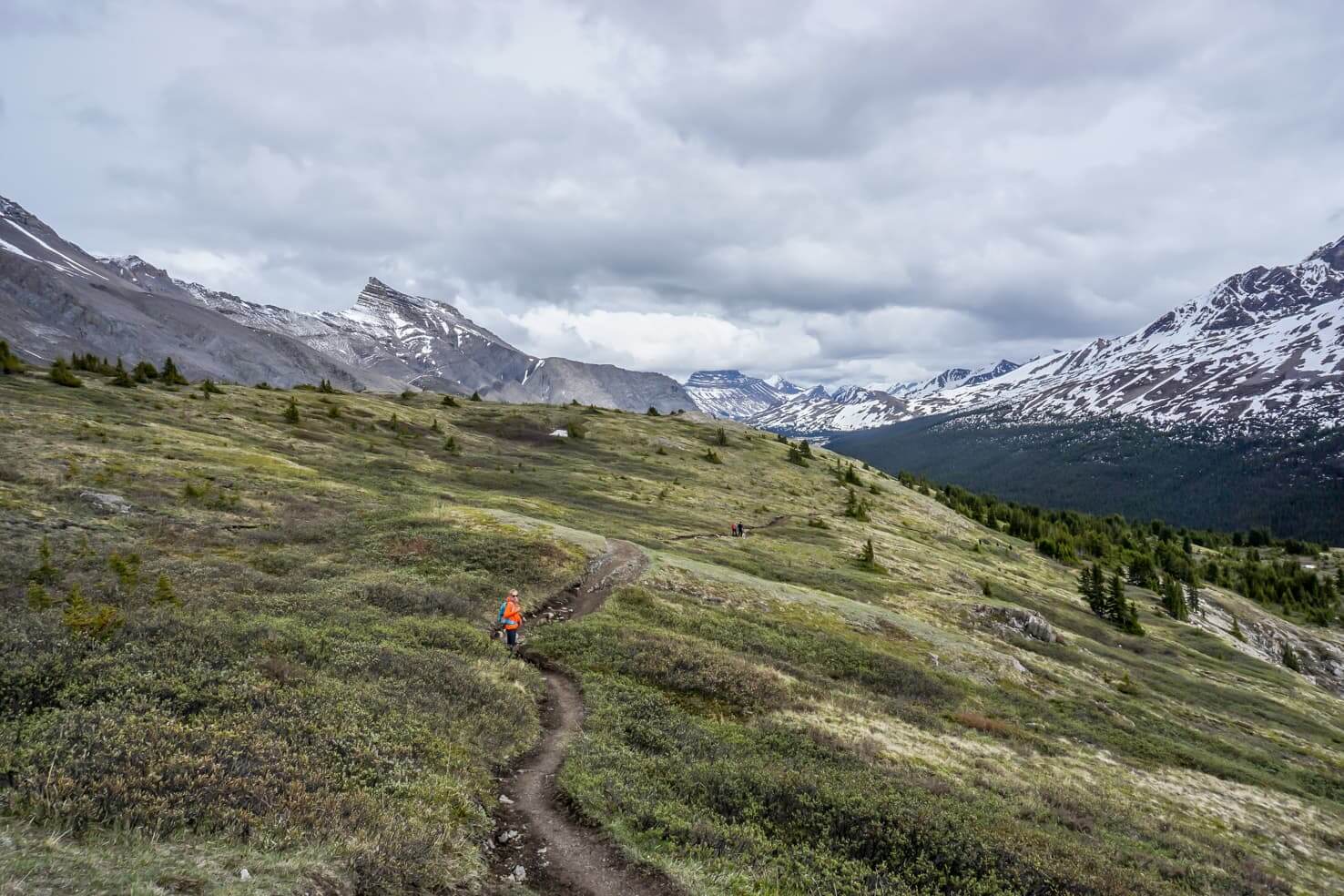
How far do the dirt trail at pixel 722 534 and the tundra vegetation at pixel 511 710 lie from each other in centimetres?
265

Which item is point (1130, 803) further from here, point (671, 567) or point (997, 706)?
point (671, 567)

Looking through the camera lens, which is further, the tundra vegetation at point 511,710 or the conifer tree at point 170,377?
the conifer tree at point 170,377

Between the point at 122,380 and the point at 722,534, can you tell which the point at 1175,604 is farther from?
the point at 122,380

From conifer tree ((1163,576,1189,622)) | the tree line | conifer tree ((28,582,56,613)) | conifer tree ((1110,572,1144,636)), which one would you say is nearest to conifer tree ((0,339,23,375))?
conifer tree ((28,582,56,613))

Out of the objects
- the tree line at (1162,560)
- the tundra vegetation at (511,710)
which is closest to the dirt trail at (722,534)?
the tundra vegetation at (511,710)

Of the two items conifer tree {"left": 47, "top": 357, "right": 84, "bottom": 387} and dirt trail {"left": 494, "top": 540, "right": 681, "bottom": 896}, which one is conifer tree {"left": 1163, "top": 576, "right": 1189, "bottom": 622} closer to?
dirt trail {"left": 494, "top": 540, "right": 681, "bottom": 896}

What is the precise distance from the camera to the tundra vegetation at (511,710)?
1077cm

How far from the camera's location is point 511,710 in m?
19.5

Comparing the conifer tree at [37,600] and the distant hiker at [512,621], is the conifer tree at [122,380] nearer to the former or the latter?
the conifer tree at [37,600]

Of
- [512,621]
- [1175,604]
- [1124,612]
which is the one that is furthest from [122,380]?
[1175,604]

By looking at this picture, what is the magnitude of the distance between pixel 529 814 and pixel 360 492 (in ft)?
132

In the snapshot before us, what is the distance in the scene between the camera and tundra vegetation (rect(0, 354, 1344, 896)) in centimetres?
1077

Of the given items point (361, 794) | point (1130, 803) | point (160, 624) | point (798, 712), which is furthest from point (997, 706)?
point (160, 624)

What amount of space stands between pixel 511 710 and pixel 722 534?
4701 centimetres
